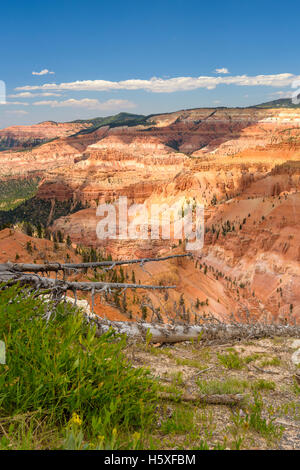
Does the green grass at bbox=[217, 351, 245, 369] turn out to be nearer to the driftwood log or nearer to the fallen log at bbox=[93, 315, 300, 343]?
the fallen log at bbox=[93, 315, 300, 343]

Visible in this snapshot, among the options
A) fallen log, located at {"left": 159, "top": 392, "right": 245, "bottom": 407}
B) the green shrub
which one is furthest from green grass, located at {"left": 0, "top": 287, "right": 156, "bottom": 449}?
fallen log, located at {"left": 159, "top": 392, "right": 245, "bottom": 407}

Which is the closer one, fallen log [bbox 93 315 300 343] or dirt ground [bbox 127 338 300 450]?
dirt ground [bbox 127 338 300 450]

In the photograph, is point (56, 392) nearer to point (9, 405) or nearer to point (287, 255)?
point (9, 405)

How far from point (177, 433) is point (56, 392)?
1.00 metres

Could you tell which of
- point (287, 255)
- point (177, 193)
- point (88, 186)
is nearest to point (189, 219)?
point (177, 193)

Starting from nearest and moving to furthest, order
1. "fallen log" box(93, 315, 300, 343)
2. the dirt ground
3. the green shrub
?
the green shrub, the dirt ground, "fallen log" box(93, 315, 300, 343)

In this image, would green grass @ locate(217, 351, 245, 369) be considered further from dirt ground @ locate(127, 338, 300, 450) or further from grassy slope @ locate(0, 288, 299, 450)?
grassy slope @ locate(0, 288, 299, 450)

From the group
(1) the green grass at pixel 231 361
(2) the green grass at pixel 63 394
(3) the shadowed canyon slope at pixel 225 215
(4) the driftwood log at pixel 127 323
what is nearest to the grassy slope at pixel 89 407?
(2) the green grass at pixel 63 394

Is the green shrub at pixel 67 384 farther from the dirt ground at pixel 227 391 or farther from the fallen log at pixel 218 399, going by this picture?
the fallen log at pixel 218 399

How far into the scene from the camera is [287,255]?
49000 millimetres

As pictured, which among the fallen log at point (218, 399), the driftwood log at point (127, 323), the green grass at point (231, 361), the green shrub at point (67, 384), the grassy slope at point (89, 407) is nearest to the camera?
the grassy slope at point (89, 407)

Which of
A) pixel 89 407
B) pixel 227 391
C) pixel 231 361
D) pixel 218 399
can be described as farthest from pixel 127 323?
pixel 89 407

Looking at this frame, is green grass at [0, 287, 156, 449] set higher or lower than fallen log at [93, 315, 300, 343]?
higher

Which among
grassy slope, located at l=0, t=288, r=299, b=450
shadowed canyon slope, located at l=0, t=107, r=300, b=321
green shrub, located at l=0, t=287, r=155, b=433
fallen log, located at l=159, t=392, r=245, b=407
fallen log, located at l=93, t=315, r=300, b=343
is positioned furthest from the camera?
shadowed canyon slope, located at l=0, t=107, r=300, b=321
